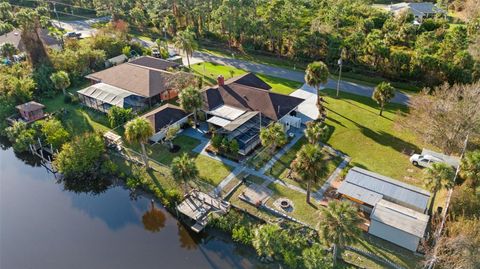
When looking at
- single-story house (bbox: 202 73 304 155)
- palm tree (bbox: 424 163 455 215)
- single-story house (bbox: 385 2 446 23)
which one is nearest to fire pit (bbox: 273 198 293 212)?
single-story house (bbox: 202 73 304 155)

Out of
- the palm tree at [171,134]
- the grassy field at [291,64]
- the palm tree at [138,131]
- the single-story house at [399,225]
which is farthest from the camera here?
the grassy field at [291,64]

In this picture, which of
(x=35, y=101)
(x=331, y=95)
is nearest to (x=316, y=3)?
(x=331, y=95)

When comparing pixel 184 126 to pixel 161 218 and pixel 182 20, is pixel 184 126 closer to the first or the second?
pixel 161 218

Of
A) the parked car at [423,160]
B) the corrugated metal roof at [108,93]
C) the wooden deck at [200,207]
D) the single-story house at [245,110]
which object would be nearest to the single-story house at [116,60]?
the corrugated metal roof at [108,93]

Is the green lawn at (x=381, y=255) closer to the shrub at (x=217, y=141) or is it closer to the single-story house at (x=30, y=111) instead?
the shrub at (x=217, y=141)

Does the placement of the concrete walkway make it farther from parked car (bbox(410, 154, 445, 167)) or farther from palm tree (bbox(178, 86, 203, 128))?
parked car (bbox(410, 154, 445, 167))

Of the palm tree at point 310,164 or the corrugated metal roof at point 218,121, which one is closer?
the palm tree at point 310,164
